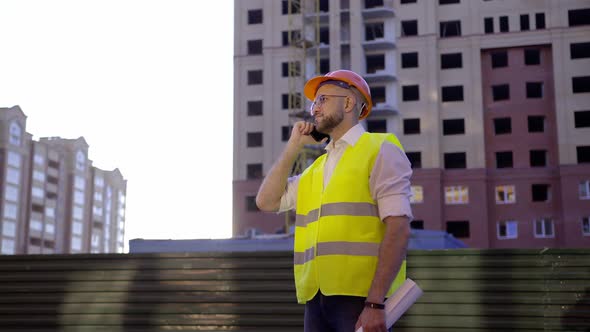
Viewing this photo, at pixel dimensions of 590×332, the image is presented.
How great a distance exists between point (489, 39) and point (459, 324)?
4947 centimetres

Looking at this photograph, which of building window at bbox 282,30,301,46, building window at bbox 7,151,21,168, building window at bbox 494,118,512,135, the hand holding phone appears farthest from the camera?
building window at bbox 7,151,21,168

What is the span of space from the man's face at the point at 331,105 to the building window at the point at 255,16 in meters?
55.0

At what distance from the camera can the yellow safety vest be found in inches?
135

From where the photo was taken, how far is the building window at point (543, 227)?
2000 inches

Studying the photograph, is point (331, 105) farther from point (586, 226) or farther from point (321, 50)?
point (321, 50)

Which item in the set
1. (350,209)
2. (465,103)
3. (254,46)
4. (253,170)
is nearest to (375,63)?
(465,103)

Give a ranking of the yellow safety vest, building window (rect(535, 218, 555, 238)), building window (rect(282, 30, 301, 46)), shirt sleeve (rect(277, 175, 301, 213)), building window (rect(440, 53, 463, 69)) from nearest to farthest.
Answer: the yellow safety vest
shirt sleeve (rect(277, 175, 301, 213))
building window (rect(535, 218, 555, 238))
building window (rect(440, 53, 463, 69))
building window (rect(282, 30, 301, 46))

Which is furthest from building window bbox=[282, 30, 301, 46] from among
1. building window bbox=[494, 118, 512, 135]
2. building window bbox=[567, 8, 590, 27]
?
building window bbox=[567, 8, 590, 27]

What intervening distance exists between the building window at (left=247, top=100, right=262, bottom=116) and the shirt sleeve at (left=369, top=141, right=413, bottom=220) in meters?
53.0

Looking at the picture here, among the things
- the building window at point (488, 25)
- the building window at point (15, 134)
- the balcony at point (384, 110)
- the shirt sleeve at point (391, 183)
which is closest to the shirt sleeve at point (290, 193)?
the shirt sleeve at point (391, 183)

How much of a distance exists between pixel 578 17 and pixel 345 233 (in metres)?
54.5

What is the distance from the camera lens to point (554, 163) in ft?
170

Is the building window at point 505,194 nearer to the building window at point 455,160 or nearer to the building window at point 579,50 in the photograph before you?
the building window at point 455,160

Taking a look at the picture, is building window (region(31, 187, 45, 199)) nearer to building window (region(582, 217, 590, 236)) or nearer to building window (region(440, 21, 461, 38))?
building window (region(440, 21, 461, 38))
